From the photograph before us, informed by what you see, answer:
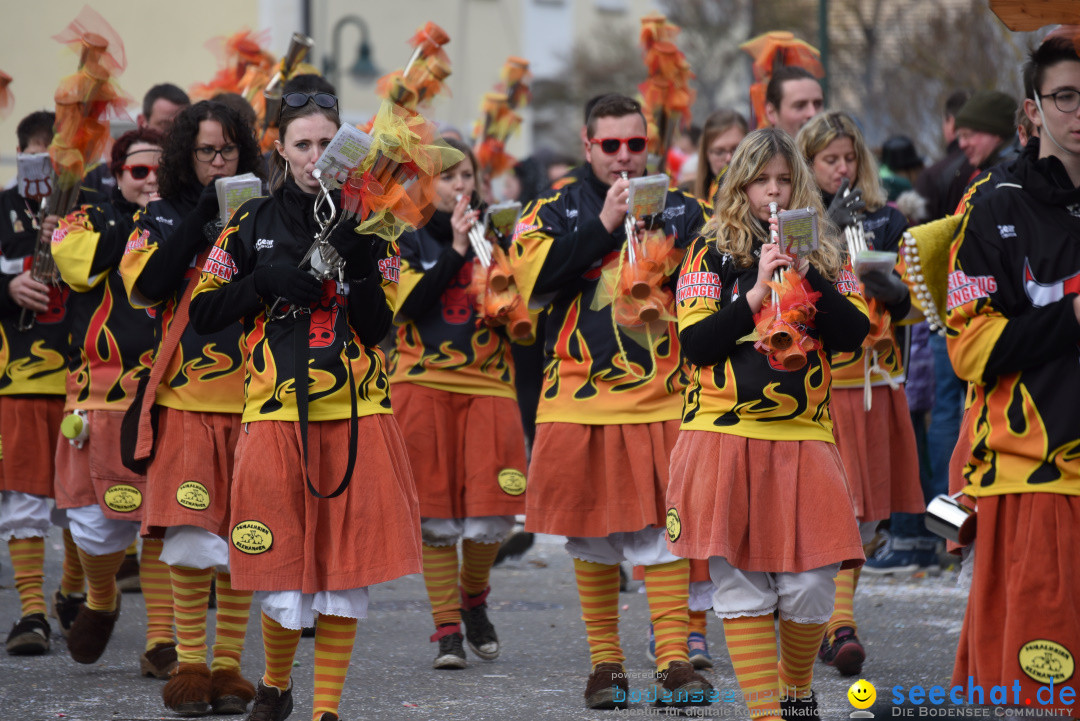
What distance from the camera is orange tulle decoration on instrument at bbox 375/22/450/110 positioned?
7.33 metres

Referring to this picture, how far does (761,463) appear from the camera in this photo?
4.77 m

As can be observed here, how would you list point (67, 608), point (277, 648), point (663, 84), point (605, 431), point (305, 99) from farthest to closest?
1. point (663, 84)
2. point (67, 608)
3. point (605, 431)
4. point (305, 99)
5. point (277, 648)

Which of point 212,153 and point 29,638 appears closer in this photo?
point 212,153

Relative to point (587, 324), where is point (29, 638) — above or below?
below

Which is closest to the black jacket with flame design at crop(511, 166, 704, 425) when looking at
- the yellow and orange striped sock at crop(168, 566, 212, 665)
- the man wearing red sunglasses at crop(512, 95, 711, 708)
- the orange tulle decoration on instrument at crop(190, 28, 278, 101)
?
the man wearing red sunglasses at crop(512, 95, 711, 708)

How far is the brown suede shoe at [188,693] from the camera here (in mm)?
5609

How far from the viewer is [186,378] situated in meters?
5.79

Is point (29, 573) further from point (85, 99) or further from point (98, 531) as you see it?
point (85, 99)

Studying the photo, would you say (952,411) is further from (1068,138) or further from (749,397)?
(1068,138)

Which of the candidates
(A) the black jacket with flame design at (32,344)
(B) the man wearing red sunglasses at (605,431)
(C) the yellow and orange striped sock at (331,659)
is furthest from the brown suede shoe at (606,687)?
(A) the black jacket with flame design at (32,344)

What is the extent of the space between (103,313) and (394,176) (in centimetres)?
237

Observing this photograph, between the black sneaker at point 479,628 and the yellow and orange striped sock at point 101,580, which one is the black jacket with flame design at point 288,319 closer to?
the yellow and orange striped sock at point 101,580

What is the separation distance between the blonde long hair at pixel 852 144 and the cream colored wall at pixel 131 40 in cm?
1397

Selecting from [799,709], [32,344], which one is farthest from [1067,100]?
[32,344]
